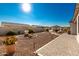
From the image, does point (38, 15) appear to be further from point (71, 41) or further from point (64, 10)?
point (71, 41)

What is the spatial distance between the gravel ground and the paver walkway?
0.09 meters

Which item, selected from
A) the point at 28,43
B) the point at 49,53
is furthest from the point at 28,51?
the point at 49,53

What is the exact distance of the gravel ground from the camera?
3.94 m

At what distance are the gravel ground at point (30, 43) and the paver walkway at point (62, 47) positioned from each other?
0.09 meters

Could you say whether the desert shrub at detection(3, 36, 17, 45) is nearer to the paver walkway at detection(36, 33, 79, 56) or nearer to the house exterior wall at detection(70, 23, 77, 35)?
the paver walkway at detection(36, 33, 79, 56)

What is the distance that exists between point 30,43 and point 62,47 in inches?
24.4

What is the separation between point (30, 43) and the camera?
13.1 feet

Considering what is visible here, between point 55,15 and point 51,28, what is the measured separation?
26 cm

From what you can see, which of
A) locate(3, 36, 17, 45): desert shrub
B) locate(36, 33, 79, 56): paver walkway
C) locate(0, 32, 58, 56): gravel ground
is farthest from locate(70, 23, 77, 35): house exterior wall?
locate(3, 36, 17, 45): desert shrub

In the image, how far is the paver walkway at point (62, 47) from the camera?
386 centimetres

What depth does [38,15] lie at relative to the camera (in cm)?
396

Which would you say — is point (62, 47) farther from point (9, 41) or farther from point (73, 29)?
point (9, 41)

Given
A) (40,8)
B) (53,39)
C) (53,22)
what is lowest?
(53,39)

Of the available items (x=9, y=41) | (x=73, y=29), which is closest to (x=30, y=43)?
(x=9, y=41)
